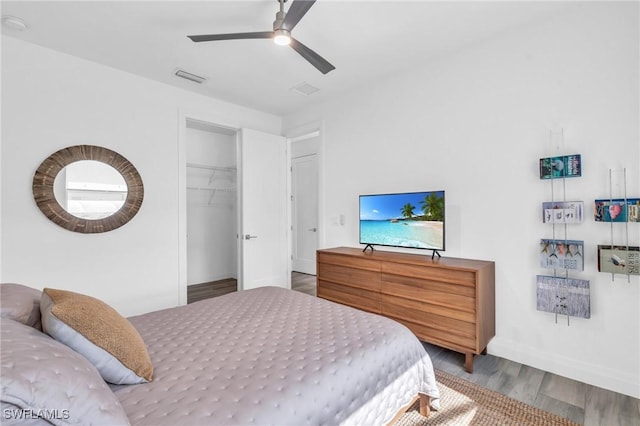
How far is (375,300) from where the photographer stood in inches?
113

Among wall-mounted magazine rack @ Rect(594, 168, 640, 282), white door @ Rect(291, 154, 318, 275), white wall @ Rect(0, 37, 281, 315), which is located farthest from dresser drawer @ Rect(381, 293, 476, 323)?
white door @ Rect(291, 154, 318, 275)

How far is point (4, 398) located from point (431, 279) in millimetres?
2438

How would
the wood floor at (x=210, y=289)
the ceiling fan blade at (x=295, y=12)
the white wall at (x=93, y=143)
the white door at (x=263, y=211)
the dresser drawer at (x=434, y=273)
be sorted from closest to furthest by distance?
the ceiling fan blade at (x=295, y=12) → the dresser drawer at (x=434, y=273) → the white wall at (x=93, y=143) → the white door at (x=263, y=211) → the wood floor at (x=210, y=289)

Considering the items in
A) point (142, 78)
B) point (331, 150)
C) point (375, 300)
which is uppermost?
point (142, 78)

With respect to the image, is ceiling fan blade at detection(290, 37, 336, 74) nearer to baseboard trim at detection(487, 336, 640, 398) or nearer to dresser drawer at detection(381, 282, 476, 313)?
dresser drawer at detection(381, 282, 476, 313)

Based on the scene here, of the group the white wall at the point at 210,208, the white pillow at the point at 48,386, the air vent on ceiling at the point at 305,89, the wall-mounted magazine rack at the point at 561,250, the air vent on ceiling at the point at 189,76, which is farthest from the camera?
the white wall at the point at 210,208

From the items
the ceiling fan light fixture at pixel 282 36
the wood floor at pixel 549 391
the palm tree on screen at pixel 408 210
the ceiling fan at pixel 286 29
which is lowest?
the wood floor at pixel 549 391

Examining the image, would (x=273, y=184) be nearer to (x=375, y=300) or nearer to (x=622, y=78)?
(x=375, y=300)

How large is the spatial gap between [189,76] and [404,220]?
8.95 ft

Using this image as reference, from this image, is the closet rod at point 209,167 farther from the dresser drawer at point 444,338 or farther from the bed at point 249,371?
the dresser drawer at point 444,338

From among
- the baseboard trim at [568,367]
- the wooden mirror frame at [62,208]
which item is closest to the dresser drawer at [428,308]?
the baseboard trim at [568,367]

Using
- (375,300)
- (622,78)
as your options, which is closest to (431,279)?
(375,300)

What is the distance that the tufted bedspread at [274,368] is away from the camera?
1036 millimetres

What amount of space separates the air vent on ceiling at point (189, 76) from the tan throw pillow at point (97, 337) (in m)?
2.60
